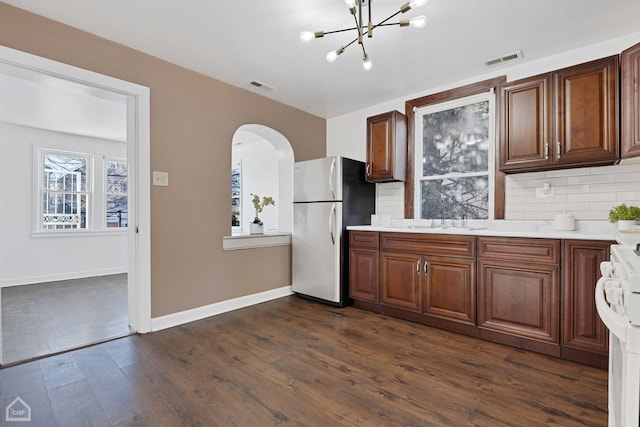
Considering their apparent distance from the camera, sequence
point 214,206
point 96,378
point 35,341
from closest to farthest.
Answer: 1. point 96,378
2. point 35,341
3. point 214,206

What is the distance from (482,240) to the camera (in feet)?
8.52

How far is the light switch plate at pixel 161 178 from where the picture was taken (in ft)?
9.33

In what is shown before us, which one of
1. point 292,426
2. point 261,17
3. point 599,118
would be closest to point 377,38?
point 261,17

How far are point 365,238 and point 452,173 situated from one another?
123 centimetres

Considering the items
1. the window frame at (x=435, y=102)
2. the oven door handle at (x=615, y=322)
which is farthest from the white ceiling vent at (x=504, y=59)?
the oven door handle at (x=615, y=322)

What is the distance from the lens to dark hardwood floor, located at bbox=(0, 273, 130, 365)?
8.09 feet

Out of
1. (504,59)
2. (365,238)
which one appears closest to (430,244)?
(365,238)

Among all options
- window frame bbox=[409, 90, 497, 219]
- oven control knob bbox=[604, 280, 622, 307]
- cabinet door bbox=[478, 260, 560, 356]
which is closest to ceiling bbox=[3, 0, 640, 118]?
window frame bbox=[409, 90, 497, 219]

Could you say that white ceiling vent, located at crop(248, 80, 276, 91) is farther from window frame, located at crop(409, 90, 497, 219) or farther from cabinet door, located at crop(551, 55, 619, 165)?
cabinet door, located at crop(551, 55, 619, 165)

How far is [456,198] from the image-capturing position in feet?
11.4

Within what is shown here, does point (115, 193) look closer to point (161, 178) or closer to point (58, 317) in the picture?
point (58, 317)

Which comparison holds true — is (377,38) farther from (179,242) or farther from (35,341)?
(35,341)

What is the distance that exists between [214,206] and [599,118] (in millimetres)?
3458

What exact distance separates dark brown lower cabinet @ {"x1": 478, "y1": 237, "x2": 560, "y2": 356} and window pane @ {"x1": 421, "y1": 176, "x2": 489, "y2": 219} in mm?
846
